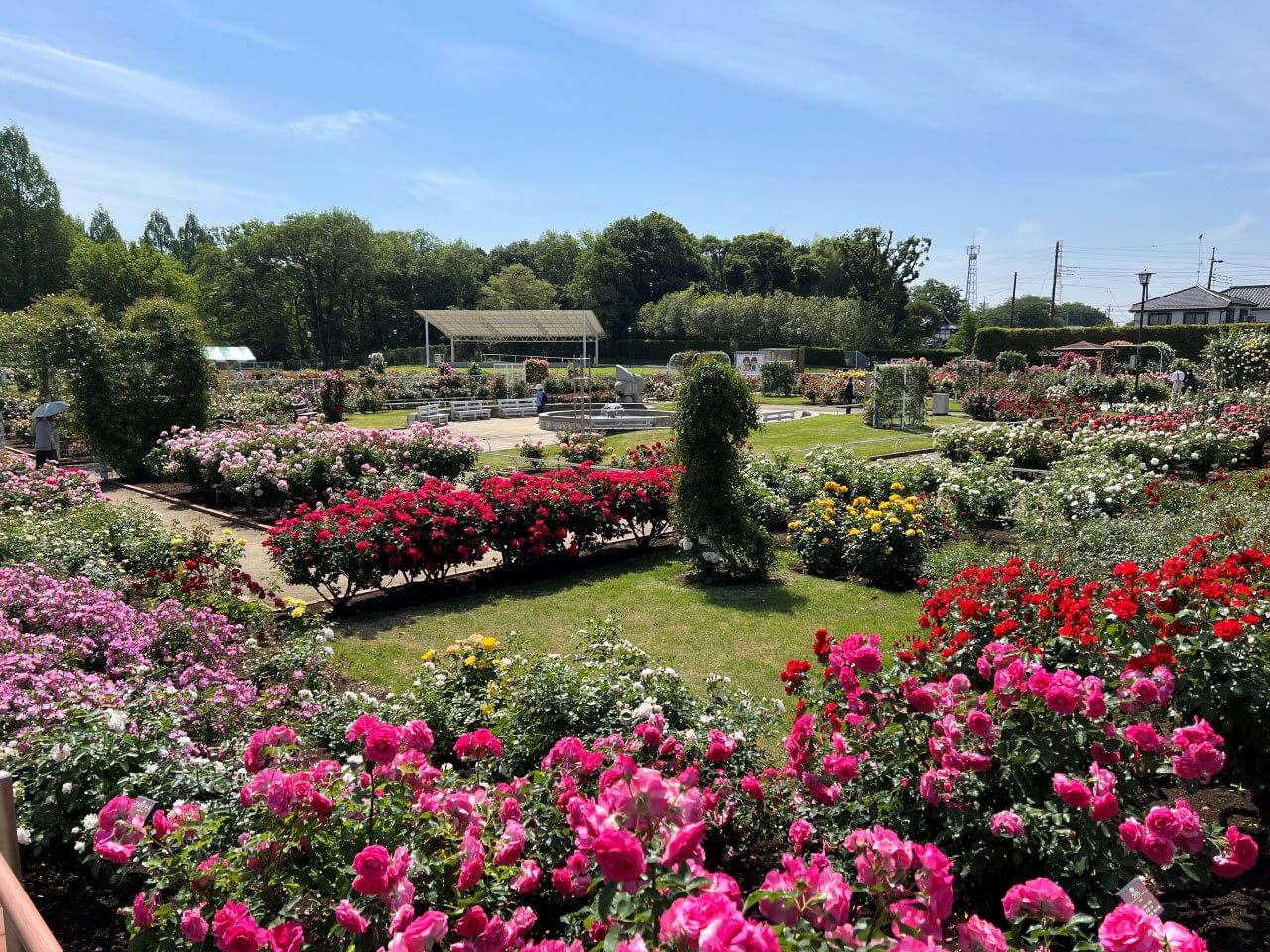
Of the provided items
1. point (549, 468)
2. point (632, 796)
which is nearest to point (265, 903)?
point (632, 796)

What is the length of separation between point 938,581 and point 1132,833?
4.48 m

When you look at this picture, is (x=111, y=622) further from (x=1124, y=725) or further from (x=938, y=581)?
(x=938, y=581)

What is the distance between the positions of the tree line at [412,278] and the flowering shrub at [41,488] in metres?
31.6

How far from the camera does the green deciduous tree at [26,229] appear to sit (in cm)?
4984

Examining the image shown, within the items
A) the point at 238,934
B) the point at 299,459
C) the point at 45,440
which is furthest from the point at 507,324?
the point at 238,934

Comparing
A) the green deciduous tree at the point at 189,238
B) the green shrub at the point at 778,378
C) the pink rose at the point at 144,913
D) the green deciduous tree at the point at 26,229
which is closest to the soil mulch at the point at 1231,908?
the pink rose at the point at 144,913

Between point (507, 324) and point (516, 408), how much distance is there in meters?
7.65

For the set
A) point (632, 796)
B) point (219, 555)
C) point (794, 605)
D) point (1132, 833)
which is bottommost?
point (794, 605)

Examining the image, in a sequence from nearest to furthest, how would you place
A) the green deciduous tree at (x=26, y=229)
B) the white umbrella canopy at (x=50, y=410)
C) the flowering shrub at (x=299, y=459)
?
the flowering shrub at (x=299, y=459) → the white umbrella canopy at (x=50, y=410) → the green deciduous tree at (x=26, y=229)

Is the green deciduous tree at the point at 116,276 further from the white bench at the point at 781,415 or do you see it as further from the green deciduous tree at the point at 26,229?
the white bench at the point at 781,415

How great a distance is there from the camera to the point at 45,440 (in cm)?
1545

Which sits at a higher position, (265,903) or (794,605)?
(265,903)

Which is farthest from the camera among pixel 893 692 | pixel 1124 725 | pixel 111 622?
pixel 111 622

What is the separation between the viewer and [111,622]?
15.9ft
